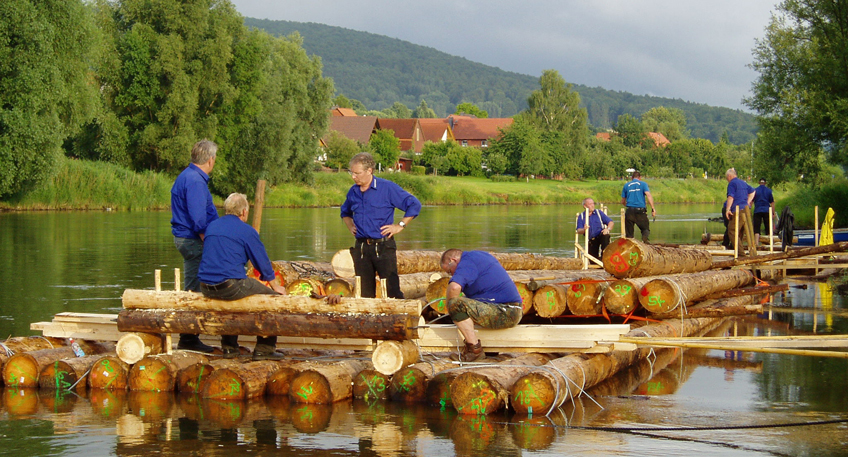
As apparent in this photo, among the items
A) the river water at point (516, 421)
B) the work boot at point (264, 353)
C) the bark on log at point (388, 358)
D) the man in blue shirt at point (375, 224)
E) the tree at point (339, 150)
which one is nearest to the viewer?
the river water at point (516, 421)

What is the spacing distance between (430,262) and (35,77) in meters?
27.8

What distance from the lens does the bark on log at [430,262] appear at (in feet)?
44.6

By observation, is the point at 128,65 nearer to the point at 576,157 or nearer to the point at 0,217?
the point at 0,217

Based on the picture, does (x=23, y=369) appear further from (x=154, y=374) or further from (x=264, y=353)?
(x=264, y=353)

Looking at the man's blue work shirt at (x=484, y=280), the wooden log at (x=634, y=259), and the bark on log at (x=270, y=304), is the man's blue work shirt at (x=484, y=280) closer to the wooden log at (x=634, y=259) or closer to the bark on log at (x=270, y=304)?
the bark on log at (x=270, y=304)

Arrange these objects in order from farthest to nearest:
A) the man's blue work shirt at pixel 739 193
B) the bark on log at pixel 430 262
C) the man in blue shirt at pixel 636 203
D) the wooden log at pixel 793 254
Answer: the man's blue work shirt at pixel 739 193, the man in blue shirt at pixel 636 203, the wooden log at pixel 793 254, the bark on log at pixel 430 262

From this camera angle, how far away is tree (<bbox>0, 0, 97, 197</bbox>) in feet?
120

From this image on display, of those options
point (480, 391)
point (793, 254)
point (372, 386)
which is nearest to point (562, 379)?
point (480, 391)

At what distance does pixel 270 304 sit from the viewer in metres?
8.87

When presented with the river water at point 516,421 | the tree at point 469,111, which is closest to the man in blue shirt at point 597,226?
the river water at point 516,421

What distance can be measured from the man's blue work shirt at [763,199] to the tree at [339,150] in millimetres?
62917

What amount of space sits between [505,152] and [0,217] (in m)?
65.1

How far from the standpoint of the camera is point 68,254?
23.9 m

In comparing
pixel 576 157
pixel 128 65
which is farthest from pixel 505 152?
pixel 128 65
